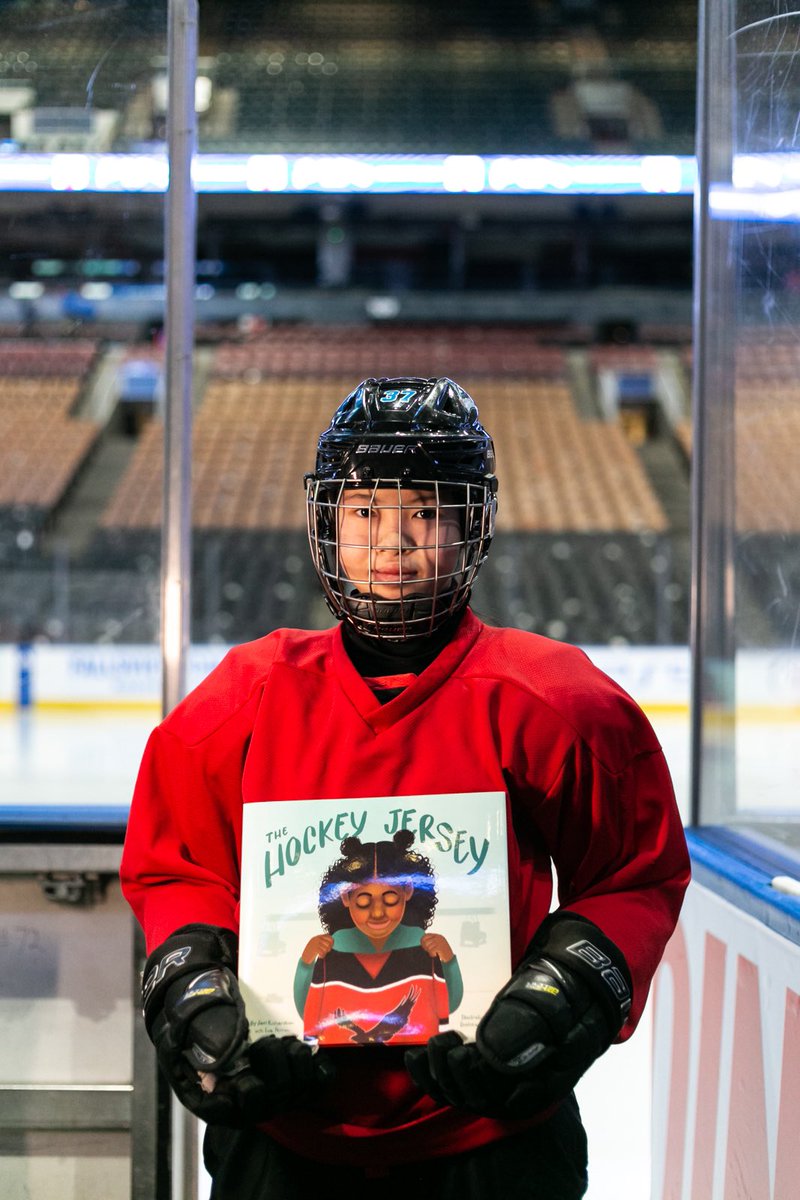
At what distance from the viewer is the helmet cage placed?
1133 mm

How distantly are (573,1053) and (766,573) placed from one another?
87 centimetres

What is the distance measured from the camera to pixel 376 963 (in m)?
1.06

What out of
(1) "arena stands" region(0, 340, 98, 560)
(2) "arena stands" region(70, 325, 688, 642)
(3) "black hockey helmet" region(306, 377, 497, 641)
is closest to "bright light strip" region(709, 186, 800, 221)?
(3) "black hockey helmet" region(306, 377, 497, 641)

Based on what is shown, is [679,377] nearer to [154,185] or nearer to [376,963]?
[154,185]

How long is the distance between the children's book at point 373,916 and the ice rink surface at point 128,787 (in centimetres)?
79

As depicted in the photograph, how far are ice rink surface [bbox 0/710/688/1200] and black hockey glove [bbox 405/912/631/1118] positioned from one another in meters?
0.93

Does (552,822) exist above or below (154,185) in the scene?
below

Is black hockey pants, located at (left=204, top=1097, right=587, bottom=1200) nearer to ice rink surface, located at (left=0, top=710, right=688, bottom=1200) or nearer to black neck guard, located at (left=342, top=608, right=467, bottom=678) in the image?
black neck guard, located at (left=342, top=608, right=467, bottom=678)

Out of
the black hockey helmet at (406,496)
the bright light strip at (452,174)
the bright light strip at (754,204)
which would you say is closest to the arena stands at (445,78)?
the bright light strip at (452,174)

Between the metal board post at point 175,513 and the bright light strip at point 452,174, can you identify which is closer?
the metal board post at point 175,513

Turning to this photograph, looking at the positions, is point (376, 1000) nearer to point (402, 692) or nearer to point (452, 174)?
point (402, 692)

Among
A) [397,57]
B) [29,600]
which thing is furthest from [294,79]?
[29,600]

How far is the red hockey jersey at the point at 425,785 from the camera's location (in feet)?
3.65

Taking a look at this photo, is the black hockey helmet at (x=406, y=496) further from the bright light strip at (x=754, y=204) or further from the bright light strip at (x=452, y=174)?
the bright light strip at (x=452, y=174)
